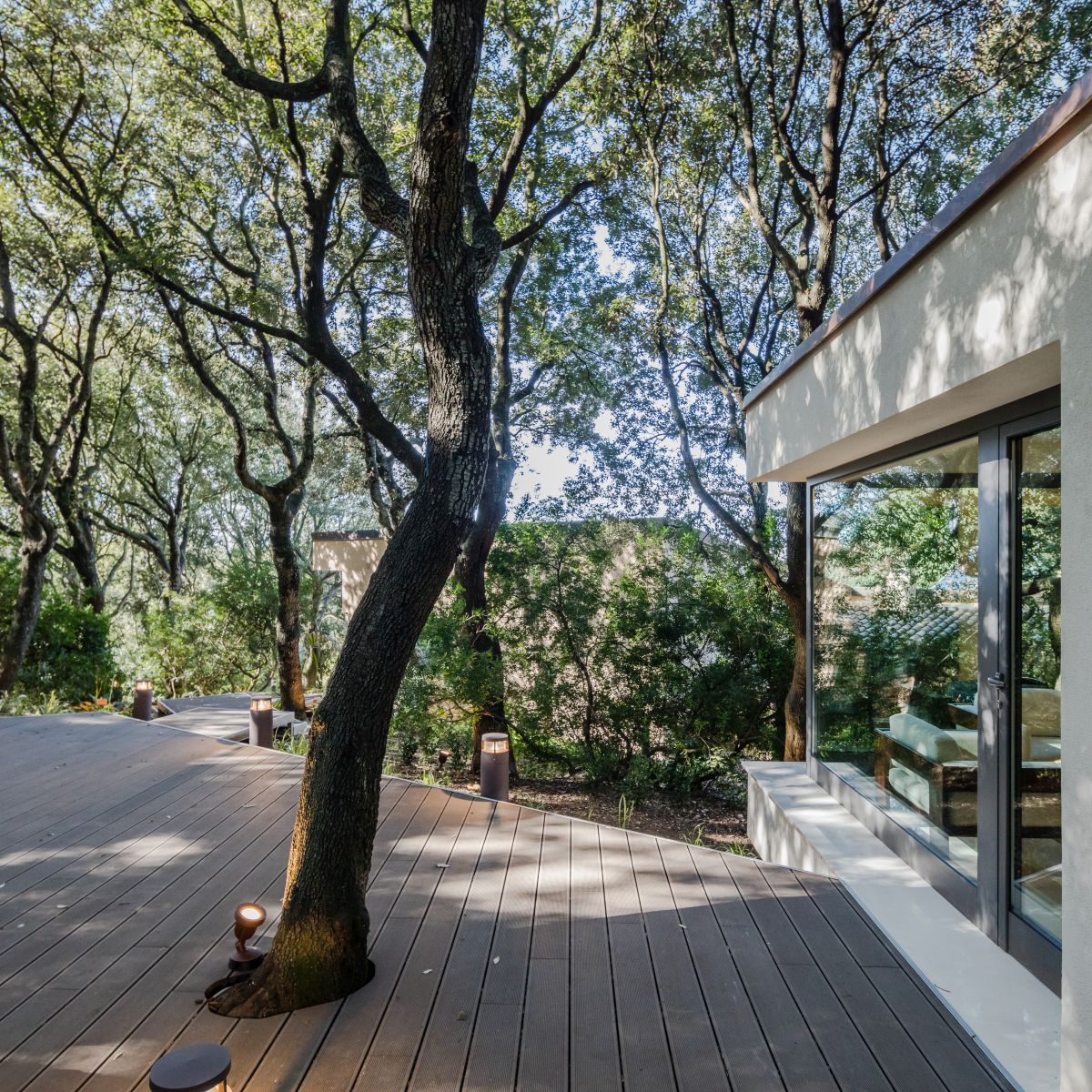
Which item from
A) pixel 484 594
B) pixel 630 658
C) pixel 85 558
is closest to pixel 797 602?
pixel 630 658

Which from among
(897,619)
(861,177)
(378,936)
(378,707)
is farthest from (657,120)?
(378,936)

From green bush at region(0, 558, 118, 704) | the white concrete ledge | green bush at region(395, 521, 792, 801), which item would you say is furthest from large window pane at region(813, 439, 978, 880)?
green bush at region(0, 558, 118, 704)

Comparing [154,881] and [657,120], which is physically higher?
[657,120]

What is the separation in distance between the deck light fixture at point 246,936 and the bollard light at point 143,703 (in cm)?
568

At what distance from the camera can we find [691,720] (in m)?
7.95

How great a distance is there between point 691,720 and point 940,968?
5.25 metres

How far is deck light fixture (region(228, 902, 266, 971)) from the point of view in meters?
2.54

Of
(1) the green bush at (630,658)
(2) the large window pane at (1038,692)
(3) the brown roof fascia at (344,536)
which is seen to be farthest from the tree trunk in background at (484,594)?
(3) the brown roof fascia at (344,536)

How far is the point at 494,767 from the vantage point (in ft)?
15.4

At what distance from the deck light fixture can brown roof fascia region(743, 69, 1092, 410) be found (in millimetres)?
3135

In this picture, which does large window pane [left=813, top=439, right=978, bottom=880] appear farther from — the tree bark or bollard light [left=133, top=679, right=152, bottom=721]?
bollard light [left=133, top=679, right=152, bottom=721]

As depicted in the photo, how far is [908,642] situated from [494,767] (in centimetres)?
236

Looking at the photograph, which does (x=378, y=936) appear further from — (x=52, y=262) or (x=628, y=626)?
(x=52, y=262)

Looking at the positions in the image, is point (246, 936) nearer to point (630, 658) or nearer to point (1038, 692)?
point (1038, 692)
